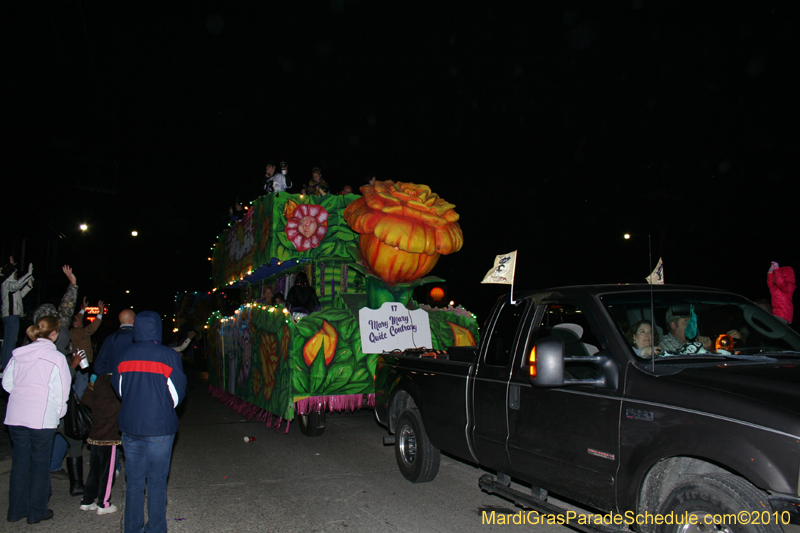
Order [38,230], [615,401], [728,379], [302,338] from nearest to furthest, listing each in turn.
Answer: [728,379] < [615,401] < [302,338] < [38,230]

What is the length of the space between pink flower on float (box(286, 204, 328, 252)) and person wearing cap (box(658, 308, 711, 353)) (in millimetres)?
6296

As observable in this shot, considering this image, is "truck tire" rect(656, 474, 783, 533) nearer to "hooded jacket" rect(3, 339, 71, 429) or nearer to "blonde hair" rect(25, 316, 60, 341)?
"hooded jacket" rect(3, 339, 71, 429)

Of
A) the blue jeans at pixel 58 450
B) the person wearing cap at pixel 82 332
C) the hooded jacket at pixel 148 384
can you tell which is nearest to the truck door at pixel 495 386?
the hooded jacket at pixel 148 384

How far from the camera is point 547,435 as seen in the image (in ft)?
12.3

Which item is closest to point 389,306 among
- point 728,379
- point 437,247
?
point 437,247

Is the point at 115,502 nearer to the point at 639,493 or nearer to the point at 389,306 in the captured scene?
the point at 389,306

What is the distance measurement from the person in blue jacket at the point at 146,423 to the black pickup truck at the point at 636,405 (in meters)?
2.47

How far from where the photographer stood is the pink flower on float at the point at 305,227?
9.22 metres

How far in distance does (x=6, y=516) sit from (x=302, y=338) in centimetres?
379

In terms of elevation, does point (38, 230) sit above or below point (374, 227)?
above

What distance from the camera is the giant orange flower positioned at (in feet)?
26.3

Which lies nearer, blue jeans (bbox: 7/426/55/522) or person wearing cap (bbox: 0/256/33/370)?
blue jeans (bbox: 7/426/55/522)

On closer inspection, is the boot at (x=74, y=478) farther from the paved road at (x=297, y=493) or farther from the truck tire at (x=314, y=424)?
the truck tire at (x=314, y=424)

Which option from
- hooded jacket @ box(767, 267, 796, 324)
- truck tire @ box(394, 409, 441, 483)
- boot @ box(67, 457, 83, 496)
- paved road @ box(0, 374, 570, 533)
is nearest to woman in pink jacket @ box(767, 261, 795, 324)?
hooded jacket @ box(767, 267, 796, 324)
